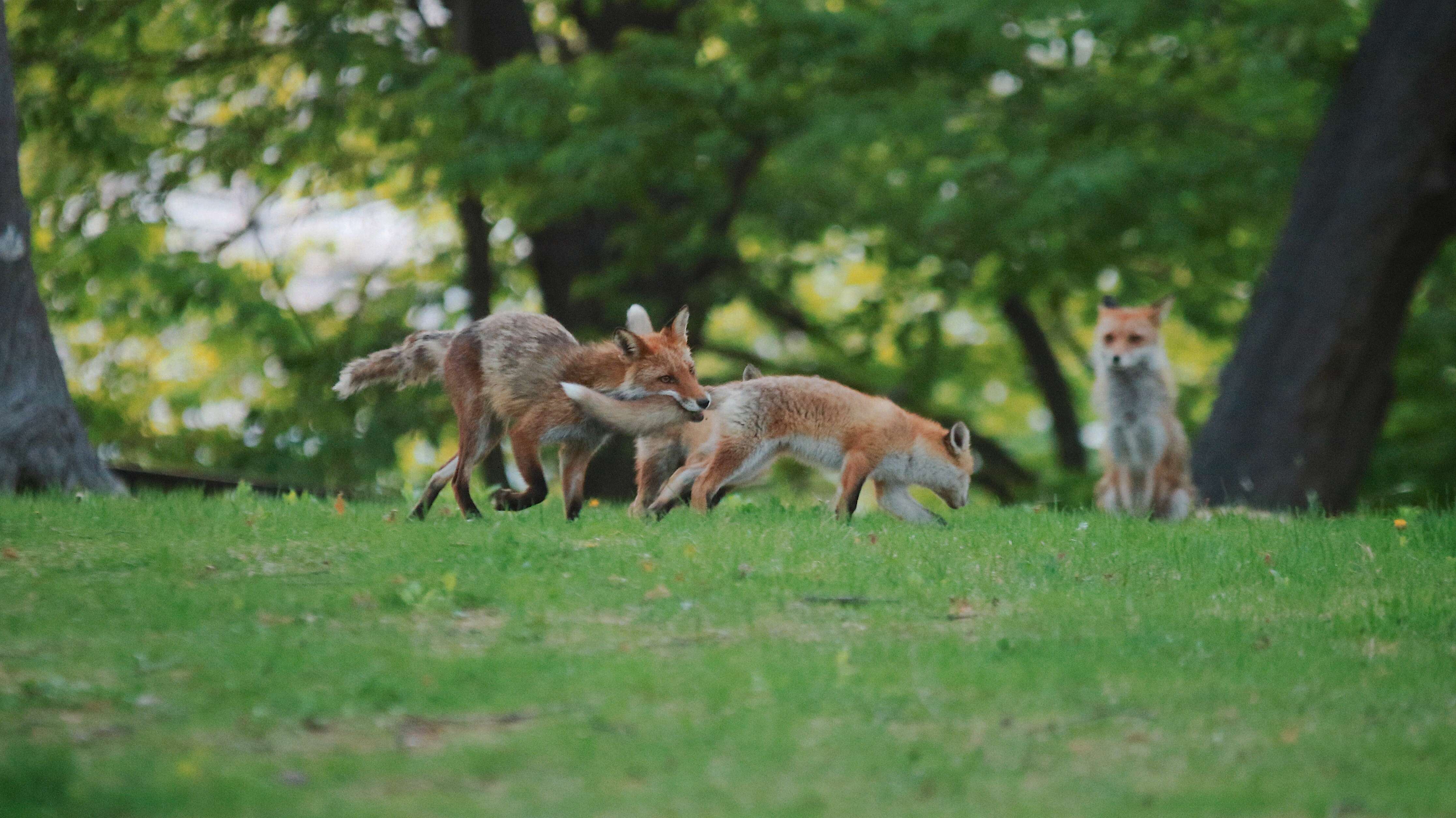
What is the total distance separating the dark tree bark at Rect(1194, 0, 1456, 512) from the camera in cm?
1538

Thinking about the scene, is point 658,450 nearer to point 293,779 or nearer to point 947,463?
point 947,463

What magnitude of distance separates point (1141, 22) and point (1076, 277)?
17.4ft

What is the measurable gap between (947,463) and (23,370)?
24.2 feet

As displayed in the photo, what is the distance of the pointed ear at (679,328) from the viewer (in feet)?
34.1

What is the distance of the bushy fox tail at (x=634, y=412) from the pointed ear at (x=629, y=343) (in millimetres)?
315

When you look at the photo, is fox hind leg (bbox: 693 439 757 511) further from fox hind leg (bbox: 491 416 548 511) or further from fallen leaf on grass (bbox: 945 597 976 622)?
fallen leaf on grass (bbox: 945 597 976 622)

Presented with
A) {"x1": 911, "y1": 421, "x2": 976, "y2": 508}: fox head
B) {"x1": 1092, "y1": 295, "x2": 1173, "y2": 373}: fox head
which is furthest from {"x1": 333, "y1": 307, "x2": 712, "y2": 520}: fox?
{"x1": 1092, "y1": 295, "x2": 1173, "y2": 373}: fox head

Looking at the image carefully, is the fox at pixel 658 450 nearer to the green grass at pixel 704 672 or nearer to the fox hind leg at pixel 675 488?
the fox hind leg at pixel 675 488

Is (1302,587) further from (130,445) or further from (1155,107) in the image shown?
(130,445)

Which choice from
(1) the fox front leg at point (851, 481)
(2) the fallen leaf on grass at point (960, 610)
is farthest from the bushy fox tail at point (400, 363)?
(2) the fallen leaf on grass at point (960, 610)

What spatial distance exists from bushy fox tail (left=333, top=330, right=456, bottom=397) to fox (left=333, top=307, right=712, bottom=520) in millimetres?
43

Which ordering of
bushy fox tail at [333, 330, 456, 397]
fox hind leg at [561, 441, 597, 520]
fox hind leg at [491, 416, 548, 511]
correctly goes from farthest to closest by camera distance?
bushy fox tail at [333, 330, 456, 397] < fox hind leg at [561, 441, 597, 520] < fox hind leg at [491, 416, 548, 511]

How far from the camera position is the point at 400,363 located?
34.6 ft

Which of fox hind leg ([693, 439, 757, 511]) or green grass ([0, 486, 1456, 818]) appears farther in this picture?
fox hind leg ([693, 439, 757, 511])
